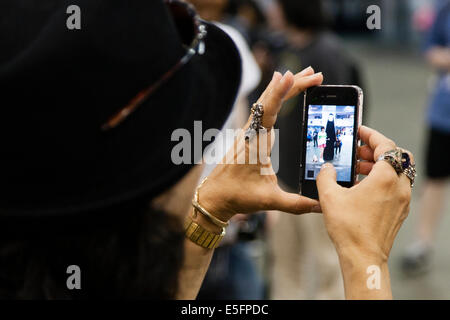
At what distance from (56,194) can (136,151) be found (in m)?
0.12

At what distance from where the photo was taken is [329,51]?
260 cm

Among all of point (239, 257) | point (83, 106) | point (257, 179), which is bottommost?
point (239, 257)

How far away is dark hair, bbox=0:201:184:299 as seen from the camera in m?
0.73

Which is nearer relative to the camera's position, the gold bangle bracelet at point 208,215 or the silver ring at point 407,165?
the silver ring at point 407,165

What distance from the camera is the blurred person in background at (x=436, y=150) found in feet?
10.4

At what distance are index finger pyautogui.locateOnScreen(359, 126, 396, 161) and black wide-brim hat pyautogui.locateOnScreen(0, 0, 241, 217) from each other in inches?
11.1

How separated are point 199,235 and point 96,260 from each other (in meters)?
0.29

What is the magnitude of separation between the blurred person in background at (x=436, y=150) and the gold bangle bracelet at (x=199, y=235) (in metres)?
2.50

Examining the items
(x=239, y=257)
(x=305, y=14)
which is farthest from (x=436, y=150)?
(x=239, y=257)

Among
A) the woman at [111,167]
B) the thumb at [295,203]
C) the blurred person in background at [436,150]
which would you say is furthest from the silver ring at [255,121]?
the blurred person in background at [436,150]

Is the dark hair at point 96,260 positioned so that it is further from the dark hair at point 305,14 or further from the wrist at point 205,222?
the dark hair at point 305,14

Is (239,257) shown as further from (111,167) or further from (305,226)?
(111,167)

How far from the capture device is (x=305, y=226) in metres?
2.84

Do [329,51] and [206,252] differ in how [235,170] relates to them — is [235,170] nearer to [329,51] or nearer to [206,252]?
[206,252]
